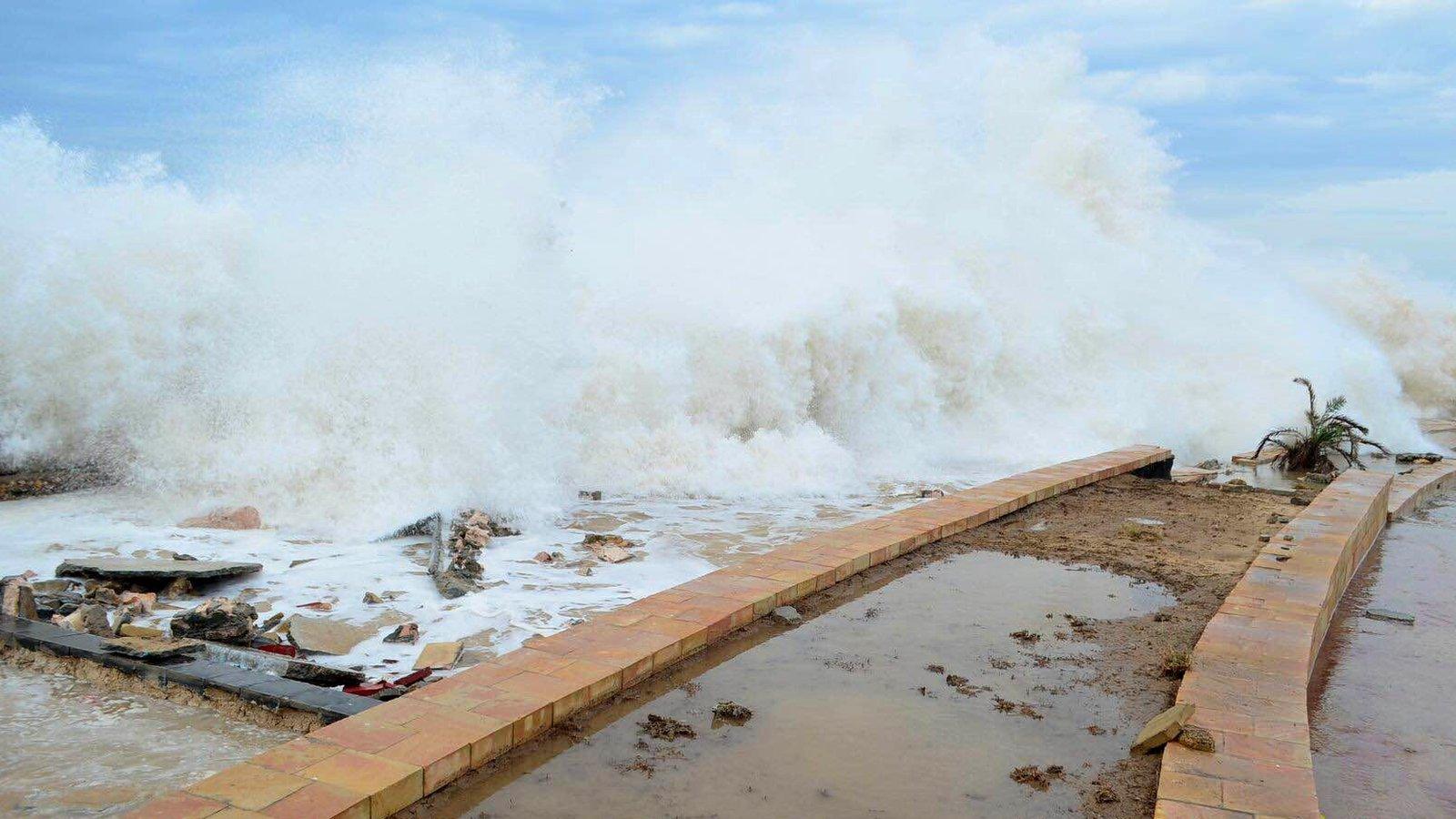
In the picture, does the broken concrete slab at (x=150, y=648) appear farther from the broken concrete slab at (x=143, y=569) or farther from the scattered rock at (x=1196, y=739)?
the scattered rock at (x=1196, y=739)

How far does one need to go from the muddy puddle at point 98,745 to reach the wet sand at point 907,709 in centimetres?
99

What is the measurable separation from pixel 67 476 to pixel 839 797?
27.3 ft

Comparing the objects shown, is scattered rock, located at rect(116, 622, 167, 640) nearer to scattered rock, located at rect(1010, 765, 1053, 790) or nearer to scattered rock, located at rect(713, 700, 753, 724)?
scattered rock, located at rect(713, 700, 753, 724)

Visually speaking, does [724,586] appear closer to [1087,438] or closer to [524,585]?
[524,585]

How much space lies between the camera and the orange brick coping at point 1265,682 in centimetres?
262

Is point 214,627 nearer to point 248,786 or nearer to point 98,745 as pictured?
point 98,745

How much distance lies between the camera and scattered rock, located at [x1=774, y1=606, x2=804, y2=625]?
428cm

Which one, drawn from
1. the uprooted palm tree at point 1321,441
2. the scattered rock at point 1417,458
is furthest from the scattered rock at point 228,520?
the scattered rock at point 1417,458

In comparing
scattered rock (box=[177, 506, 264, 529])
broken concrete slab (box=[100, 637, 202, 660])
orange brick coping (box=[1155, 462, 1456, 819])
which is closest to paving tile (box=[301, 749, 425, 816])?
broken concrete slab (box=[100, 637, 202, 660])

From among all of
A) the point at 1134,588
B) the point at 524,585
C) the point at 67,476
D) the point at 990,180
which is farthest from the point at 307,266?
the point at 990,180

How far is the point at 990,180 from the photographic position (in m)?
20.5

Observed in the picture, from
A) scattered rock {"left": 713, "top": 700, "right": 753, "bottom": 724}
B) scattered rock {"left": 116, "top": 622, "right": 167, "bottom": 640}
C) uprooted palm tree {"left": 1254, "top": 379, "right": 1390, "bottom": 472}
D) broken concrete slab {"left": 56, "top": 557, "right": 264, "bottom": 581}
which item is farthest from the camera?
uprooted palm tree {"left": 1254, "top": 379, "right": 1390, "bottom": 472}

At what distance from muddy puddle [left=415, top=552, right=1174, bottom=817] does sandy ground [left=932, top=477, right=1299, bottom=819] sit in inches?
4.0

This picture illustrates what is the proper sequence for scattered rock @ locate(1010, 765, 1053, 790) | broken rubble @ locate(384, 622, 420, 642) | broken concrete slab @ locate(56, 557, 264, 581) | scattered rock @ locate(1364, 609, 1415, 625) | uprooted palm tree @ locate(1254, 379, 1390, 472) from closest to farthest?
scattered rock @ locate(1010, 765, 1053, 790) < broken rubble @ locate(384, 622, 420, 642) < scattered rock @ locate(1364, 609, 1415, 625) < broken concrete slab @ locate(56, 557, 264, 581) < uprooted palm tree @ locate(1254, 379, 1390, 472)
